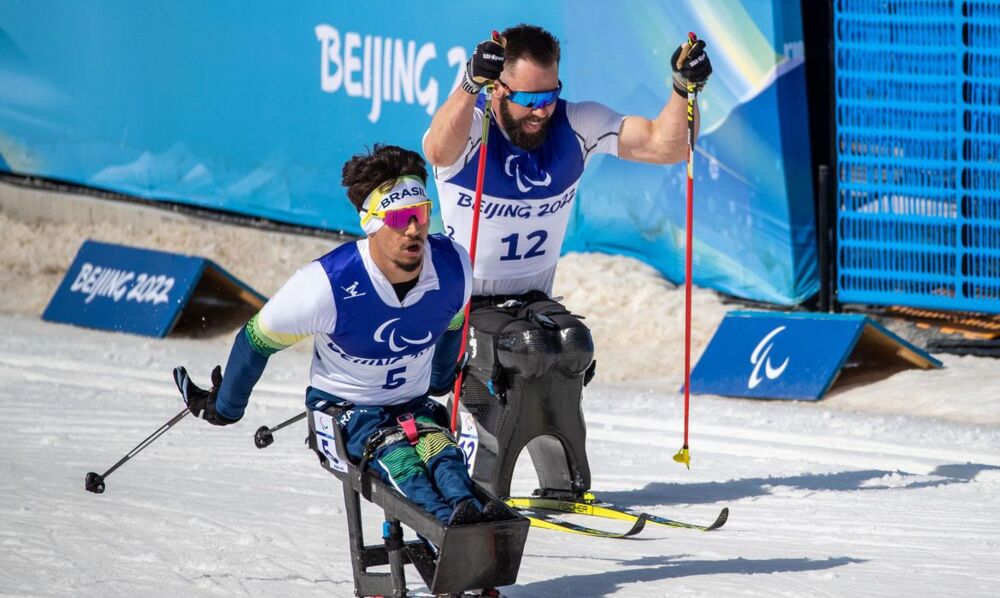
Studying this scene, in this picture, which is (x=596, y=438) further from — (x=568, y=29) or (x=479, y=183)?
(x=568, y=29)

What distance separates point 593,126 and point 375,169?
1935 mm

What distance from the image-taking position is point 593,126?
6.96 m

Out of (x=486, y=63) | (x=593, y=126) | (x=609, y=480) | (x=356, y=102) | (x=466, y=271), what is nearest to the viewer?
(x=466, y=271)

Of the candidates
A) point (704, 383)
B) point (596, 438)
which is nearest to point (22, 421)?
point (596, 438)

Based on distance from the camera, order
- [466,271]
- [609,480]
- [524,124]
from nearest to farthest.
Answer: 1. [466,271]
2. [524,124]
3. [609,480]

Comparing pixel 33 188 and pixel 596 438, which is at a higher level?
pixel 33 188

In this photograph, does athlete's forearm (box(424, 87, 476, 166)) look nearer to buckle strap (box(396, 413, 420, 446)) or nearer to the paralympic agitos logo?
buckle strap (box(396, 413, 420, 446))

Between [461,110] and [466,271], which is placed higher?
[461,110]

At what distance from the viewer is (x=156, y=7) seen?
1372 centimetres

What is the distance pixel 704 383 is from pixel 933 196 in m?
1.94

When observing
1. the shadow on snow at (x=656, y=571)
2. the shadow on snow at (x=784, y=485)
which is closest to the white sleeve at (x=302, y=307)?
the shadow on snow at (x=656, y=571)

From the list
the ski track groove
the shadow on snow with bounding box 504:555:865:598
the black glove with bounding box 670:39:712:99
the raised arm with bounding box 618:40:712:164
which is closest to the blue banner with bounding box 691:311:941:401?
the ski track groove

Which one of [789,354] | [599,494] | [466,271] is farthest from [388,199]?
[789,354]

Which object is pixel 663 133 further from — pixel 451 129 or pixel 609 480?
pixel 609 480
